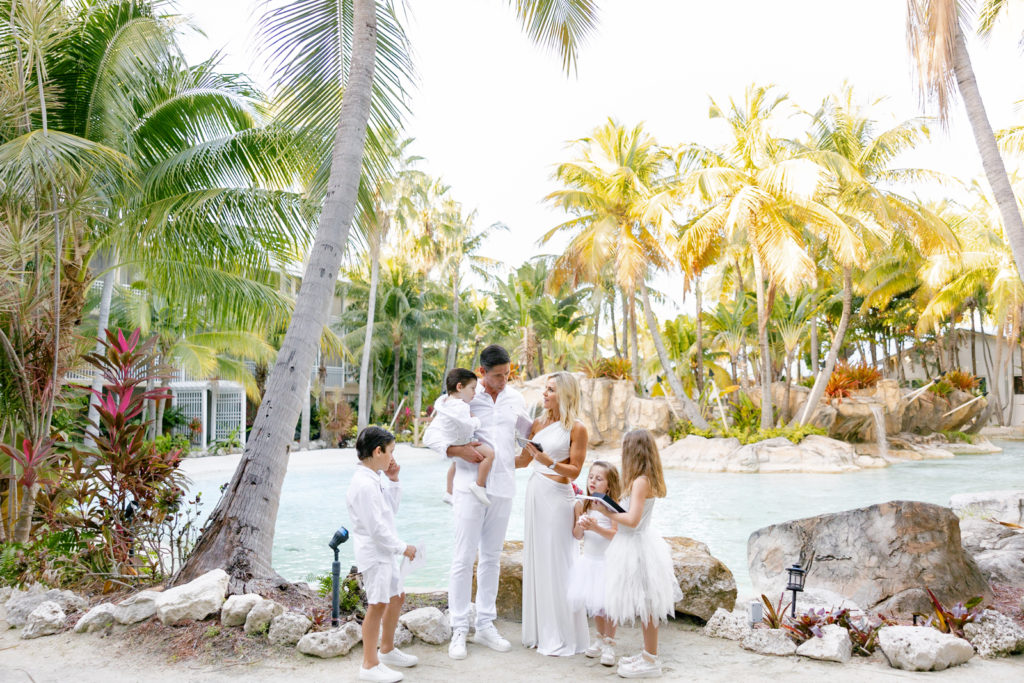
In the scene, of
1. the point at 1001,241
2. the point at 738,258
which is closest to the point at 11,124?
the point at 738,258

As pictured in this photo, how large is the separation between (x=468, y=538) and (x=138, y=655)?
202 cm

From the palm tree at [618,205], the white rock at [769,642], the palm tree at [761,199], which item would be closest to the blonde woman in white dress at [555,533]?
the white rock at [769,642]

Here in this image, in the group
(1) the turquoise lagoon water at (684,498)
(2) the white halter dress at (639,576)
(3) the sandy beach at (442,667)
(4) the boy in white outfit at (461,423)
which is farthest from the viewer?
(1) the turquoise lagoon water at (684,498)

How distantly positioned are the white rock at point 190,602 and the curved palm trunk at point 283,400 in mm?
210

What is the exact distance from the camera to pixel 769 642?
168 inches

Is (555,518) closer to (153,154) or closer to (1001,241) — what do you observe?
(153,154)

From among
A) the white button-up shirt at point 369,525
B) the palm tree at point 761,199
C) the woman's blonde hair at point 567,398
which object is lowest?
the white button-up shirt at point 369,525

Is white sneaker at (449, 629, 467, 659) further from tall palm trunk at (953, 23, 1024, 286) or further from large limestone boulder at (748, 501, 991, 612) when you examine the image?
tall palm trunk at (953, 23, 1024, 286)

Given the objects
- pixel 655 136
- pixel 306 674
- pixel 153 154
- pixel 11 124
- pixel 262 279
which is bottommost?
pixel 306 674

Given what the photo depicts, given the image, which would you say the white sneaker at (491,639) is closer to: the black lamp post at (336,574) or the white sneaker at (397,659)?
the white sneaker at (397,659)

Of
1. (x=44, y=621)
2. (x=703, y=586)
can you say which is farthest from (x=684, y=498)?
(x=44, y=621)

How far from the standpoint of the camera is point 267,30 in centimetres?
636

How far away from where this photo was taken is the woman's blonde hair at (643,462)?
4.02m

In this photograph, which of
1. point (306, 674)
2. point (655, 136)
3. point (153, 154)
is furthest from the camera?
point (655, 136)
